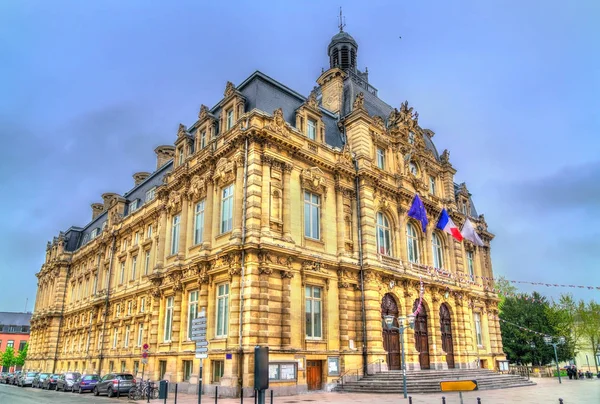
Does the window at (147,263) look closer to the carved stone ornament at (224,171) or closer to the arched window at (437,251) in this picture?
the carved stone ornament at (224,171)

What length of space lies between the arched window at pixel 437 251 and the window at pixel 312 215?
12592 millimetres

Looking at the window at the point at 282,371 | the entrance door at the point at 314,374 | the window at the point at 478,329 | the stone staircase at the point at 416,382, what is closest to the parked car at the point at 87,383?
the window at the point at 282,371

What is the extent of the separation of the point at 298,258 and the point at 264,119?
8.33 meters

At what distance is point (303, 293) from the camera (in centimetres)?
2609

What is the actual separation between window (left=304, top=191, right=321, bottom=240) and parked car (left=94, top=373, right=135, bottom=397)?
13.8 m

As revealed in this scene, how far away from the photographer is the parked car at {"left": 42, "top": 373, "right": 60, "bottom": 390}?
36.8 metres

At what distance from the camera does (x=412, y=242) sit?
35.1 metres

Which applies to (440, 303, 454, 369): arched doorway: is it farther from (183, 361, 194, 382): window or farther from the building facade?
(183, 361, 194, 382): window

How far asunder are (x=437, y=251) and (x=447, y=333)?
6.51 metres

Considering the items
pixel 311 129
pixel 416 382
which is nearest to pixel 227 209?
pixel 311 129

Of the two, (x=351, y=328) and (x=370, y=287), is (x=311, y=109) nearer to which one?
(x=370, y=287)

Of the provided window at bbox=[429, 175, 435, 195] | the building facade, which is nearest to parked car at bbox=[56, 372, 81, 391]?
the building facade

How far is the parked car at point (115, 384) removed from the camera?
27094 millimetres

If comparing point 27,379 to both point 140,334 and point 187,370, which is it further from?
point 187,370
